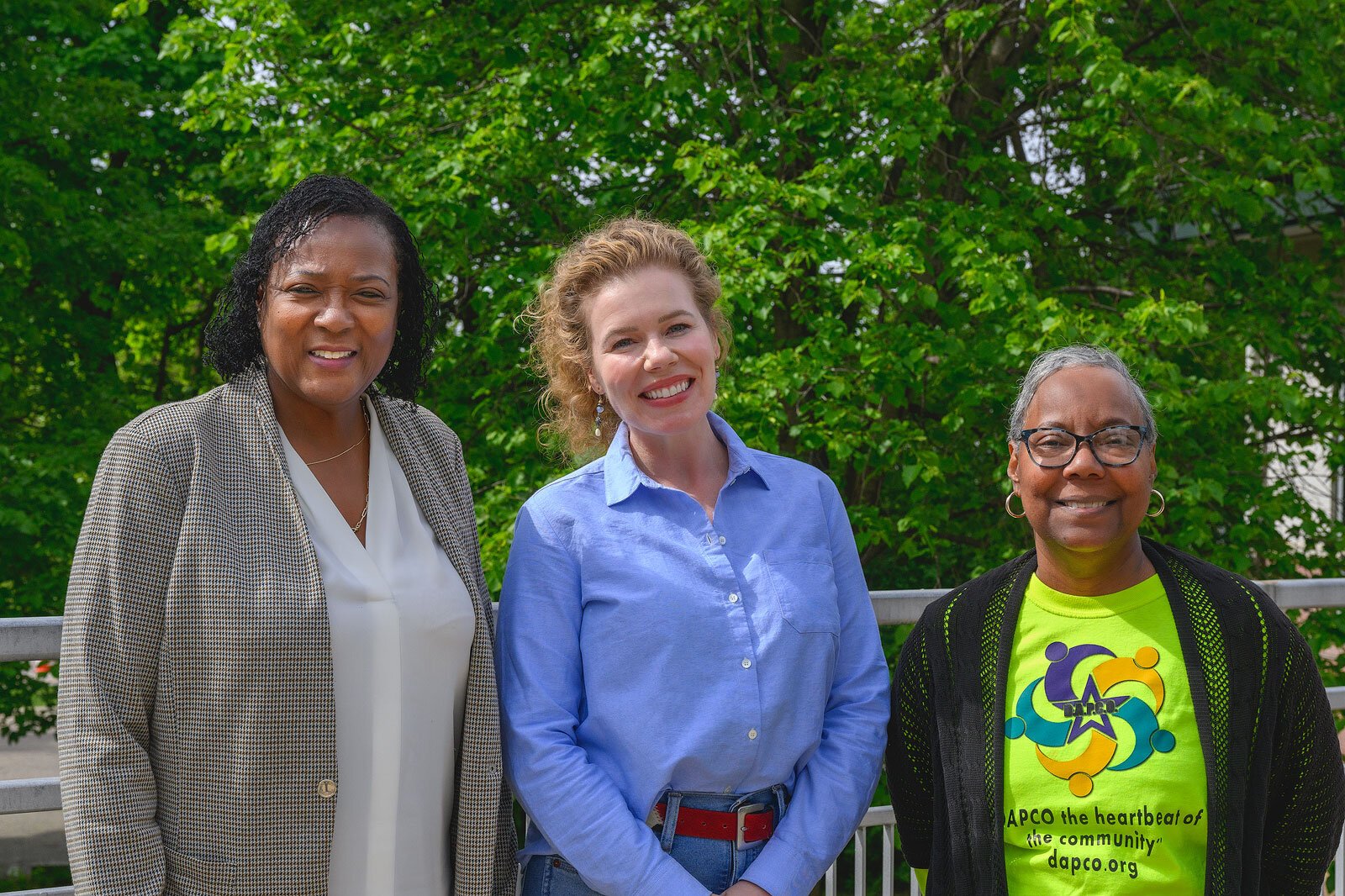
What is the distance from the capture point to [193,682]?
200cm

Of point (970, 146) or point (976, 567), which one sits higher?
point (970, 146)

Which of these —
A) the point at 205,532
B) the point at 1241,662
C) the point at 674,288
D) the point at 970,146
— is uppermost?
the point at 970,146

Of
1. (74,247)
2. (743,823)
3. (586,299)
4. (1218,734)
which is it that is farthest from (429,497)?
(74,247)

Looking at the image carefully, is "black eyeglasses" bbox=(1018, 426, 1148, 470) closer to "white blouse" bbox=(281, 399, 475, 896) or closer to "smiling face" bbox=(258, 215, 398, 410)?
"white blouse" bbox=(281, 399, 475, 896)

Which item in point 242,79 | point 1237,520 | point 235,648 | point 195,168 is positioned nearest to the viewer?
point 235,648

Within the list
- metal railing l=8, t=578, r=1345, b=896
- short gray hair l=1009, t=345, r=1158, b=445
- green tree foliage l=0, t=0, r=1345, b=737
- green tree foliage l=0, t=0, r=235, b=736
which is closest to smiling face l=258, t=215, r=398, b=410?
metal railing l=8, t=578, r=1345, b=896

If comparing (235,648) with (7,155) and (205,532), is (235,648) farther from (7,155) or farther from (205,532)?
(7,155)

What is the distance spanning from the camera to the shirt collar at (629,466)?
2.40m

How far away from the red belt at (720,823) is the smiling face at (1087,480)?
2.39 ft

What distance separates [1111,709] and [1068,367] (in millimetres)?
609

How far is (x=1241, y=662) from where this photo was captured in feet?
7.17

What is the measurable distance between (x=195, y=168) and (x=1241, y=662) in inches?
354

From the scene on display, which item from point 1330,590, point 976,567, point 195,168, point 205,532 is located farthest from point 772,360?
point 195,168

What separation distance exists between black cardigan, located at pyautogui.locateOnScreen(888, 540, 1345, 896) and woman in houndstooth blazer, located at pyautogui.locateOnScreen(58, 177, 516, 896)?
828mm
